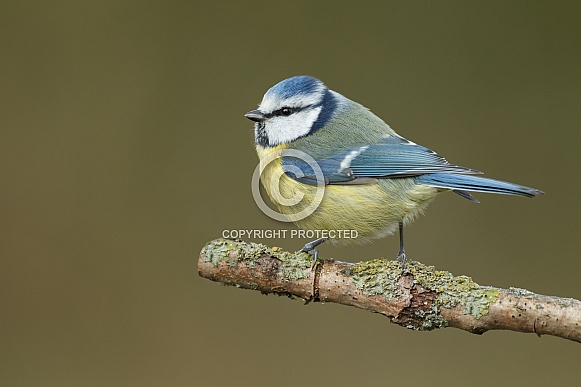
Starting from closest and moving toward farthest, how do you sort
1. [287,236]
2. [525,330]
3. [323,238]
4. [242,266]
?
[525,330], [242,266], [323,238], [287,236]

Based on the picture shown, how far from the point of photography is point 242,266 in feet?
4.42

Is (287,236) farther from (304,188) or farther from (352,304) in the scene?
(352,304)

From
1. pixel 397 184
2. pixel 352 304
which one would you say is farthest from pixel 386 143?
pixel 352 304

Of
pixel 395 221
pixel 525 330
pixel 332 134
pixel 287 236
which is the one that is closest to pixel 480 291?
pixel 525 330

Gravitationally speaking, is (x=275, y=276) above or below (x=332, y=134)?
below

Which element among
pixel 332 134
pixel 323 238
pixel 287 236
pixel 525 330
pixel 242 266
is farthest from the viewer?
pixel 287 236

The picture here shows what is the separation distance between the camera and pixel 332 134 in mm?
1657

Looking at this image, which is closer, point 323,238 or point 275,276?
point 275,276

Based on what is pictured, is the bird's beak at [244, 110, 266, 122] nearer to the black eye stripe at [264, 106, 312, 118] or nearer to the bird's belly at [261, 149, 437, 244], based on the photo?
the black eye stripe at [264, 106, 312, 118]

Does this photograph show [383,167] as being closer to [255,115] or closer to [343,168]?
[343,168]

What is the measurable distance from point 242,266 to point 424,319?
1.36 feet

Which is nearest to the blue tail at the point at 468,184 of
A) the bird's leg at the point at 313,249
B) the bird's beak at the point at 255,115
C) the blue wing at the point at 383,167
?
the blue wing at the point at 383,167

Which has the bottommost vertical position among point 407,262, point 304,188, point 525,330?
point 525,330

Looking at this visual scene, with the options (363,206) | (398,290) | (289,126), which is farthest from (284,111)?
(398,290)
